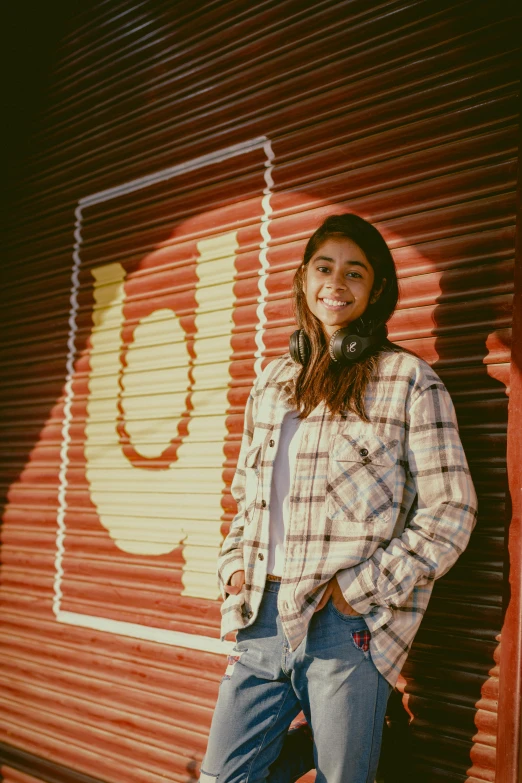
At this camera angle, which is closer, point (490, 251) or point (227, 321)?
point (490, 251)

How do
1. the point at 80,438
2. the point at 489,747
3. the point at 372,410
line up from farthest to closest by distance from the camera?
the point at 80,438, the point at 489,747, the point at 372,410

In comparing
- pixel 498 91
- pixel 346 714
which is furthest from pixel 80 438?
pixel 498 91

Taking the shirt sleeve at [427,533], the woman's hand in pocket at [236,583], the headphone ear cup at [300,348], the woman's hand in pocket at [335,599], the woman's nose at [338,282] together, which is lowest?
the woman's hand in pocket at [236,583]

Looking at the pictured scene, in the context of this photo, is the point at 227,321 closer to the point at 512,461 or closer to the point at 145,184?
the point at 145,184

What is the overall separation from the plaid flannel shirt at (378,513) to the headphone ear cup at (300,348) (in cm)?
29

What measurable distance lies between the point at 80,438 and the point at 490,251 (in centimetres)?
286

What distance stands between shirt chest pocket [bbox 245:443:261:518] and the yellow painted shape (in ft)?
3.20

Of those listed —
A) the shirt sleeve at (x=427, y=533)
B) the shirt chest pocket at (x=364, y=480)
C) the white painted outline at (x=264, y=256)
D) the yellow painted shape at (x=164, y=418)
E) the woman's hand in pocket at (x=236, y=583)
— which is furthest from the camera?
the yellow painted shape at (x=164, y=418)

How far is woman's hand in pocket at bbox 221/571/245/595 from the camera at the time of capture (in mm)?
2406

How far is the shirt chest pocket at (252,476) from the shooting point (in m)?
2.46

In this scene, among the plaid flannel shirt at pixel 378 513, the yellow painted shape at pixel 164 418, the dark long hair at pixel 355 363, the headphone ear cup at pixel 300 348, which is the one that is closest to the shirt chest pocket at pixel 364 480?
the plaid flannel shirt at pixel 378 513

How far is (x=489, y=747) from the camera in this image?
93.8 inches

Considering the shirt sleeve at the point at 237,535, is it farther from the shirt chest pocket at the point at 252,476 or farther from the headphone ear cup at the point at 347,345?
the headphone ear cup at the point at 347,345

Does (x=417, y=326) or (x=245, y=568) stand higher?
(x=417, y=326)
